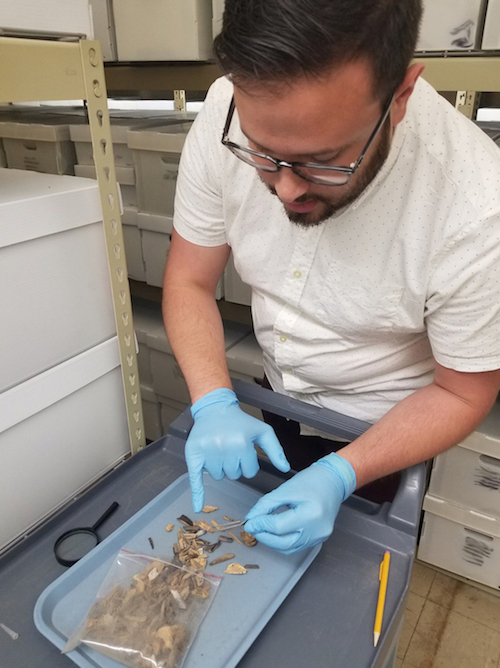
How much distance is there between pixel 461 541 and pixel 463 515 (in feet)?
0.32

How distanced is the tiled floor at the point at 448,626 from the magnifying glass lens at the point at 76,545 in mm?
843

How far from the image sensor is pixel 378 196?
0.65m

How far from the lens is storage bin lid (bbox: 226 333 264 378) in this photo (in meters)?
1.32

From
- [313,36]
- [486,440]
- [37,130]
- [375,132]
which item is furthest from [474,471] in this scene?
[37,130]

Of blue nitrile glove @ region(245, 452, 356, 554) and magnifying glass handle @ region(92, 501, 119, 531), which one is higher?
blue nitrile glove @ region(245, 452, 356, 554)

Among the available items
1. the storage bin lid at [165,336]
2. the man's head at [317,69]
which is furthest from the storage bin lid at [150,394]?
the man's head at [317,69]

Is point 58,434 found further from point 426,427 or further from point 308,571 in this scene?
point 426,427

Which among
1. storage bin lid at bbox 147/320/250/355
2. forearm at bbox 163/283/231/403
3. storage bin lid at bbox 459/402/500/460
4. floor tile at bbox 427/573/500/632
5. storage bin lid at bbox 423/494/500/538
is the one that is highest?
forearm at bbox 163/283/231/403

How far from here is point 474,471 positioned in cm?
114

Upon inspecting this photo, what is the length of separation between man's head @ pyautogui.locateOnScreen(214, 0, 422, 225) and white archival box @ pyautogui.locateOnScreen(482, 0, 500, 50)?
19.9 inches

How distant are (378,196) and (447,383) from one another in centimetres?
26

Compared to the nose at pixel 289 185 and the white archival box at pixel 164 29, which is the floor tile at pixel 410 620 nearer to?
the nose at pixel 289 185

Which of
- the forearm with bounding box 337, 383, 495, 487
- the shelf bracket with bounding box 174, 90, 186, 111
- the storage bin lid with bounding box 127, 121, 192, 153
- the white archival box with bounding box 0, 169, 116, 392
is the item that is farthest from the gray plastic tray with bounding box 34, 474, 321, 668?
the shelf bracket with bounding box 174, 90, 186, 111

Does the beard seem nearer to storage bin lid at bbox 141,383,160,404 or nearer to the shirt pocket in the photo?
the shirt pocket
